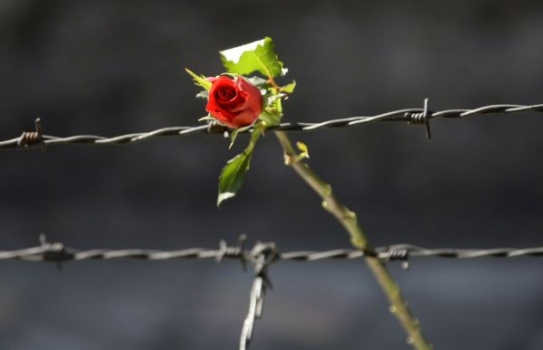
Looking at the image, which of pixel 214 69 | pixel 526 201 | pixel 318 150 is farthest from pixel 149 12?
pixel 526 201

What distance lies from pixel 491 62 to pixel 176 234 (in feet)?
3.29

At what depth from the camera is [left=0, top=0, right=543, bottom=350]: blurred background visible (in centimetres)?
309

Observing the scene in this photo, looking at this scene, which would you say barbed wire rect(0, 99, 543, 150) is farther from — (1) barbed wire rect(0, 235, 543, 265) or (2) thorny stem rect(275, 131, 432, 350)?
(1) barbed wire rect(0, 235, 543, 265)

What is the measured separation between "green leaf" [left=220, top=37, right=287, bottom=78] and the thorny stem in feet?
0.25

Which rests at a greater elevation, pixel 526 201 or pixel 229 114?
pixel 526 201

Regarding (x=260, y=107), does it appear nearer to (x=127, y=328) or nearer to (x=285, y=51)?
(x=127, y=328)

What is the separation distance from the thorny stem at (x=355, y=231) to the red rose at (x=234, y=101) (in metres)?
0.07

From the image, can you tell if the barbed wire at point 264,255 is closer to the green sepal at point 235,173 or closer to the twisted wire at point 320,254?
the twisted wire at point 320,254

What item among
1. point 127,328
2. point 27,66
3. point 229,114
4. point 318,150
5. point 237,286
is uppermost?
point 27,66

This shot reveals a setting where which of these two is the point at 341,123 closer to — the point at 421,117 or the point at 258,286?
the point at 421,117

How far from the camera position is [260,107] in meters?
1.13

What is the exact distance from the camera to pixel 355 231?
48.2 inches

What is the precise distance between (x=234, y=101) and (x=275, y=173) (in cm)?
247

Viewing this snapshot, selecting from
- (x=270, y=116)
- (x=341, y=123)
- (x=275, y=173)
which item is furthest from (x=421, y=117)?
(x=275, y=173)
